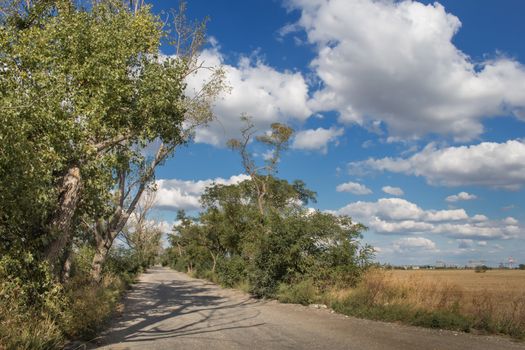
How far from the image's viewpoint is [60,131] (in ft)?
32.4

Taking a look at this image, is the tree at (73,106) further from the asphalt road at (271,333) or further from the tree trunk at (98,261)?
the tree trunk at (98,261)

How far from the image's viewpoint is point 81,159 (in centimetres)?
1135

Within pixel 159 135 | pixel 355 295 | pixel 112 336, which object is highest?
pixel 159 135

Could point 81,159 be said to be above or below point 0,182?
above

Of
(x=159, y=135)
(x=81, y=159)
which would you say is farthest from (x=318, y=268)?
(x=81, y=159)

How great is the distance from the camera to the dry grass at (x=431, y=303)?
12.6 meters

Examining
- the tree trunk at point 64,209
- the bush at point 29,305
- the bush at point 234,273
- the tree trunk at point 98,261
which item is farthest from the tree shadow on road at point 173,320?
the bush at point 234,273

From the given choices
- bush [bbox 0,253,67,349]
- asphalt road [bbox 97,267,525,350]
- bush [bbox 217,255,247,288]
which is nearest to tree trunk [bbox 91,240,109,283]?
asphalt road [bbox 97,267,525,350]

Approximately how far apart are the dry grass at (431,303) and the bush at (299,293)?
4.37 feet

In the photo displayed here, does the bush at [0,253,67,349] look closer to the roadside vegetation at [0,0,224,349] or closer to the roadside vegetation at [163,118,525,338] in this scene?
the roadside vegetation at [0,0,224,349]

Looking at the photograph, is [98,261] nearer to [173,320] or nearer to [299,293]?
[173,320]

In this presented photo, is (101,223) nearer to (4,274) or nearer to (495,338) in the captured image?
(4,274)

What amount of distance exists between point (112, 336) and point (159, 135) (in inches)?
245

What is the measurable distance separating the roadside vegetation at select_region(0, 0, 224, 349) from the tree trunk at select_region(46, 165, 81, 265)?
0.09 ft
